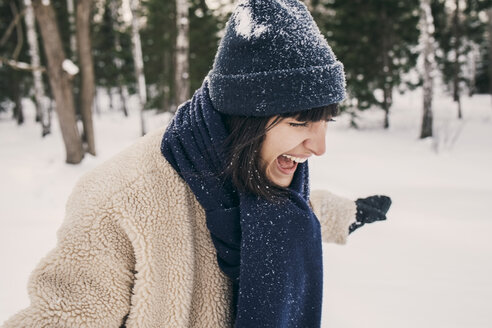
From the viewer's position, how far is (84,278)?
0.95m

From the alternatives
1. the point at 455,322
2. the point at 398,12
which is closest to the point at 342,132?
the point at 398,12

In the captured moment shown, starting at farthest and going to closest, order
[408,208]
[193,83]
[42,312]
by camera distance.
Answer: [193,83]
[408,208]
[42,312]

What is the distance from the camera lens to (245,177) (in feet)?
3.41

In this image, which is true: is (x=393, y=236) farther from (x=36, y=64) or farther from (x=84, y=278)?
(x=36, y=64)

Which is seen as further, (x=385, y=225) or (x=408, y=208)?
(x=408, y=208)

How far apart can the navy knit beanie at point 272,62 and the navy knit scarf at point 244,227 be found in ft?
0.44

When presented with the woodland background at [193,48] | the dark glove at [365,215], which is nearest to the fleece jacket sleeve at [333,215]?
the dark glove at [365,215]

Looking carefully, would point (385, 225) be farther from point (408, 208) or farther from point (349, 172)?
point (349, 172)

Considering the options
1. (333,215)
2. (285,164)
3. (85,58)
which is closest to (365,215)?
(333,215)

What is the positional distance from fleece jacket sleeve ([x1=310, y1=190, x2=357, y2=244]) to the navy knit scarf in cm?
66

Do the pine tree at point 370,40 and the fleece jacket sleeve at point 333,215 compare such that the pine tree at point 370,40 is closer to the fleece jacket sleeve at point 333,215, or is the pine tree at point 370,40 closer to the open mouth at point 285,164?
the fleece jacket sleeve at point 333,215

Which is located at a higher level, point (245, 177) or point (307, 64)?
point (307, 64)

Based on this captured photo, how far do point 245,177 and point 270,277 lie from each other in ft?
1.12

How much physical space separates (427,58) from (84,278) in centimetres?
1114
